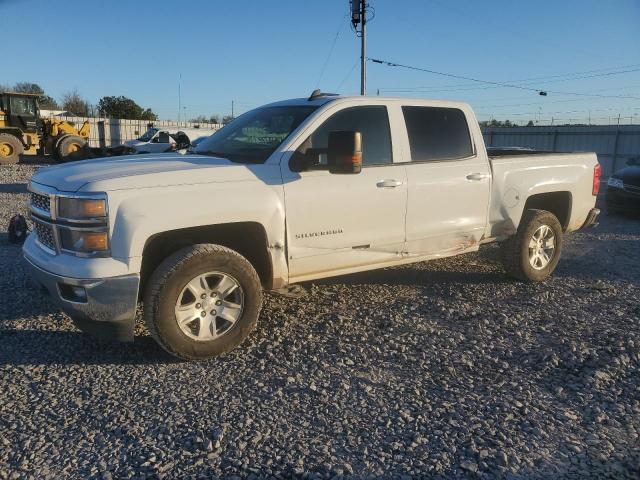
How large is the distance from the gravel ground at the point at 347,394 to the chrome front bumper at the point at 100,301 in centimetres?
34

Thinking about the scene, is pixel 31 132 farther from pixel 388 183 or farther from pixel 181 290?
pixel 181 290

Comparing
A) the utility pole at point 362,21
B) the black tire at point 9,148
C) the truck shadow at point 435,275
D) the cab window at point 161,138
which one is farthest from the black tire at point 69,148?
the truck shadow at point 435,275

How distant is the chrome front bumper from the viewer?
3.64 m

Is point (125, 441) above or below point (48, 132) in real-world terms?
below

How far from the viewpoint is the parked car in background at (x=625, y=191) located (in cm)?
1152

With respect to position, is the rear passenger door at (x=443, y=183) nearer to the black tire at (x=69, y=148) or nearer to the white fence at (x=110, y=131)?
the black tire at (x=69, y=148)

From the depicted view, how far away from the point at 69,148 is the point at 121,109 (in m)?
35.3

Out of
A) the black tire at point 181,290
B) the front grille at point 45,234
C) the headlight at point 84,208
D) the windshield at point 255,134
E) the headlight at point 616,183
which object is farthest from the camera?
the headlight at point 616,183

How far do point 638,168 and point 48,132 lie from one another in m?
22.9

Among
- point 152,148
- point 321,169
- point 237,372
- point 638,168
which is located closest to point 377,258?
point 321,169

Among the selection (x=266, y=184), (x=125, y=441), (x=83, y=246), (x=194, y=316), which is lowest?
(x=125, y=441)

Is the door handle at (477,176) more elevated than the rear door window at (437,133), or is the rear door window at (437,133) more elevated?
the rear door window at (437,133)

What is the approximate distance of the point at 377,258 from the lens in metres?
4.99

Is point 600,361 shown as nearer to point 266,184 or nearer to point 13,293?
point 266,184
